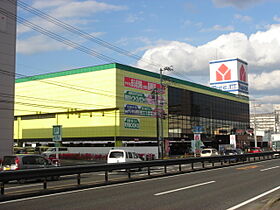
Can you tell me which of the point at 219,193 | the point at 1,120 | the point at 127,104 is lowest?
the point at 219,193

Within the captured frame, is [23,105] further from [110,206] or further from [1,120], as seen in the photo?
[110,206]

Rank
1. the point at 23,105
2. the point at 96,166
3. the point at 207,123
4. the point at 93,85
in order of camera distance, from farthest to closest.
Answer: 1. the point at 207,123
2. the point at 23,105
3. the point at 93,85
4. the point at 96,166

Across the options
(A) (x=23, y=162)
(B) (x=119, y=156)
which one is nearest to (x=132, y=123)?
(B) (x=119, y=156)

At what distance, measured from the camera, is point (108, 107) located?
2323 inches

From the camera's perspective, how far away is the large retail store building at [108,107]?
59.2 metres

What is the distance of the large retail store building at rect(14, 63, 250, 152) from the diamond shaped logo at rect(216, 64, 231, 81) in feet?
76.4

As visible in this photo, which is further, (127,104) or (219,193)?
(127,104)

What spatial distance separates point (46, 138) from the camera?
69.4 m

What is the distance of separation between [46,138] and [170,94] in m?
26.1

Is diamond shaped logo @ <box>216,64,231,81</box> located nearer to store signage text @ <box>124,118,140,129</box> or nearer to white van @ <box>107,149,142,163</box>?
store signage text @ <box>124,118,140,129</box>

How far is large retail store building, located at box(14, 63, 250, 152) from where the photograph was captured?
59.2 meters

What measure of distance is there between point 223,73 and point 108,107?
55357mm

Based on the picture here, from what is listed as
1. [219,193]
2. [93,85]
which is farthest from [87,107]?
[219,193]

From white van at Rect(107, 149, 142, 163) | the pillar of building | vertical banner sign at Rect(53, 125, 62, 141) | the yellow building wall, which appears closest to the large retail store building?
the yellow building wall
